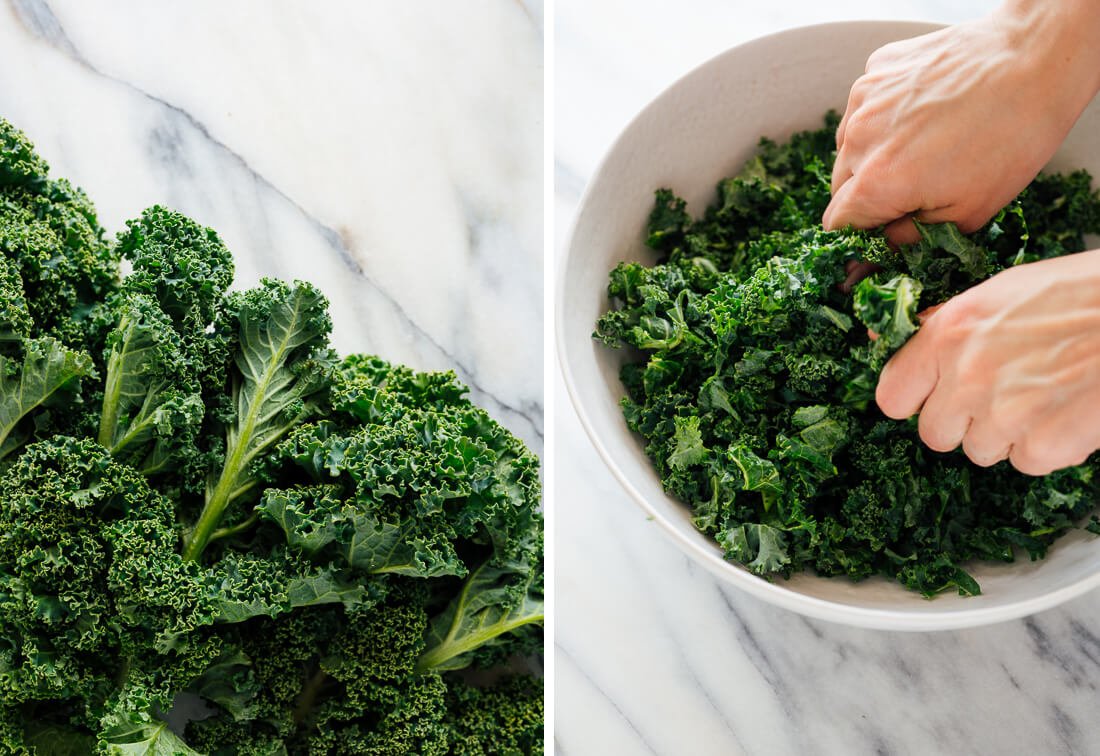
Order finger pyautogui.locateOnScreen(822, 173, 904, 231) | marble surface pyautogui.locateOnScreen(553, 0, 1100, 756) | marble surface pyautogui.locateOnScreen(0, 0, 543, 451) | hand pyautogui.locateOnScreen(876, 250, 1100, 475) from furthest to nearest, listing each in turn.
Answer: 1. marble surface pyautogui.locateOnScreen(0, 0, 543, 451)
2. marble surface pyautogui.locateOnScreen(553, 0, 1100, 756)
3. finger pyautogui.locateOnScreen(822, 173, 904, 231)
4. hand pyautogui.locateOnScreen(876, 250, 1100, 475)

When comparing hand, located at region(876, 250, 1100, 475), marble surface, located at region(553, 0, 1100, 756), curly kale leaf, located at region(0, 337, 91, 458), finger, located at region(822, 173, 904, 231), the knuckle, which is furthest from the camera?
marble surface, located at region(553, 0, 1100, 756)

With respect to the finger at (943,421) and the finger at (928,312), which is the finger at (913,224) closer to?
the finger at (928,312)

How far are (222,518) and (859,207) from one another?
44.1 inches

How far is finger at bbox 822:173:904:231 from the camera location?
4.63 feet

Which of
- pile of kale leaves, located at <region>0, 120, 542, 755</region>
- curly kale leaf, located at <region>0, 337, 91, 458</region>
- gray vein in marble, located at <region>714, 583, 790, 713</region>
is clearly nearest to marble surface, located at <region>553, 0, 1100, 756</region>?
gray vein in marble, located at <region>714, 583, 790, 713</region>

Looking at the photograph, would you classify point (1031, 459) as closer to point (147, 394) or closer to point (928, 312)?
point (928, 312)

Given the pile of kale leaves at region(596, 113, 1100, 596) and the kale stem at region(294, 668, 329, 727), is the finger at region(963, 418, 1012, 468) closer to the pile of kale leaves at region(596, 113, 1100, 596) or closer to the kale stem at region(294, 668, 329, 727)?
the pile of kale leaves at region(596, 113, 1100, 596)

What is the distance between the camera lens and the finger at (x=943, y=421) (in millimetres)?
1265

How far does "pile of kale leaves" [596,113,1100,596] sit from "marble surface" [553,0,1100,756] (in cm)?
26

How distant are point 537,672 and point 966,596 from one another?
2.69 ft

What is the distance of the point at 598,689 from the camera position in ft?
5.65

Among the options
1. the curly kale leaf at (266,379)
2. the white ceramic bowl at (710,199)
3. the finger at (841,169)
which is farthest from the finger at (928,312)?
the curly kale leaf at (266,379)

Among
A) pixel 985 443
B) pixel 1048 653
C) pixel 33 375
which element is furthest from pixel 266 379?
pixel 1048 653

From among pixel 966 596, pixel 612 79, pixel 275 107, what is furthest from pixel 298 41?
pixel 966 596
